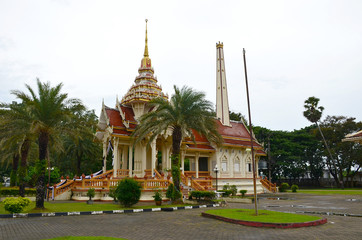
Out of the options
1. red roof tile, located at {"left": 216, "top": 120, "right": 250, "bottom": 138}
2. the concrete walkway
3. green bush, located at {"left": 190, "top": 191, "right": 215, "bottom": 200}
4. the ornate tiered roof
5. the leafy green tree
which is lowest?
the concrete walkway

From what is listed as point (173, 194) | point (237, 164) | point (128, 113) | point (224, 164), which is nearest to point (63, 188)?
point (128, 113)

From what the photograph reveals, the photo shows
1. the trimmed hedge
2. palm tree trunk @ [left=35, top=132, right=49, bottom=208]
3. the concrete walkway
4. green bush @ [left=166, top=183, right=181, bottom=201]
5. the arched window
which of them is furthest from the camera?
the arched window

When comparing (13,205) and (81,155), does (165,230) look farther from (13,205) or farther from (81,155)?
(81,155)

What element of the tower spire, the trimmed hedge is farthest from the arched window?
the trimmed hedge

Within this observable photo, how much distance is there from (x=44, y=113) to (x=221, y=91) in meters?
27.2

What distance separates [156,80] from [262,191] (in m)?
19.1

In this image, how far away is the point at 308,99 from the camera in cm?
5603

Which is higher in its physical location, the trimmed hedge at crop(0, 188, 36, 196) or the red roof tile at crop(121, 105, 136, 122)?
the red roof tile at crop(121, 105, 136, 122)

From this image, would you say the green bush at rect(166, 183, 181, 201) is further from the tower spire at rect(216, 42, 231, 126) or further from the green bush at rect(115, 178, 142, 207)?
the tower spire at rect(216, 42, 231, 126)

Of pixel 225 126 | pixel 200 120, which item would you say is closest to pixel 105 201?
pixel 200 120

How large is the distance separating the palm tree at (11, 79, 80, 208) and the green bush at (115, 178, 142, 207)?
4299 mm

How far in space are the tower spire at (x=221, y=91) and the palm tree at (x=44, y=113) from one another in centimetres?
2503

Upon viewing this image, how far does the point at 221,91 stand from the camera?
40.9m

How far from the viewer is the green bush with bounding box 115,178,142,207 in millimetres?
18016
